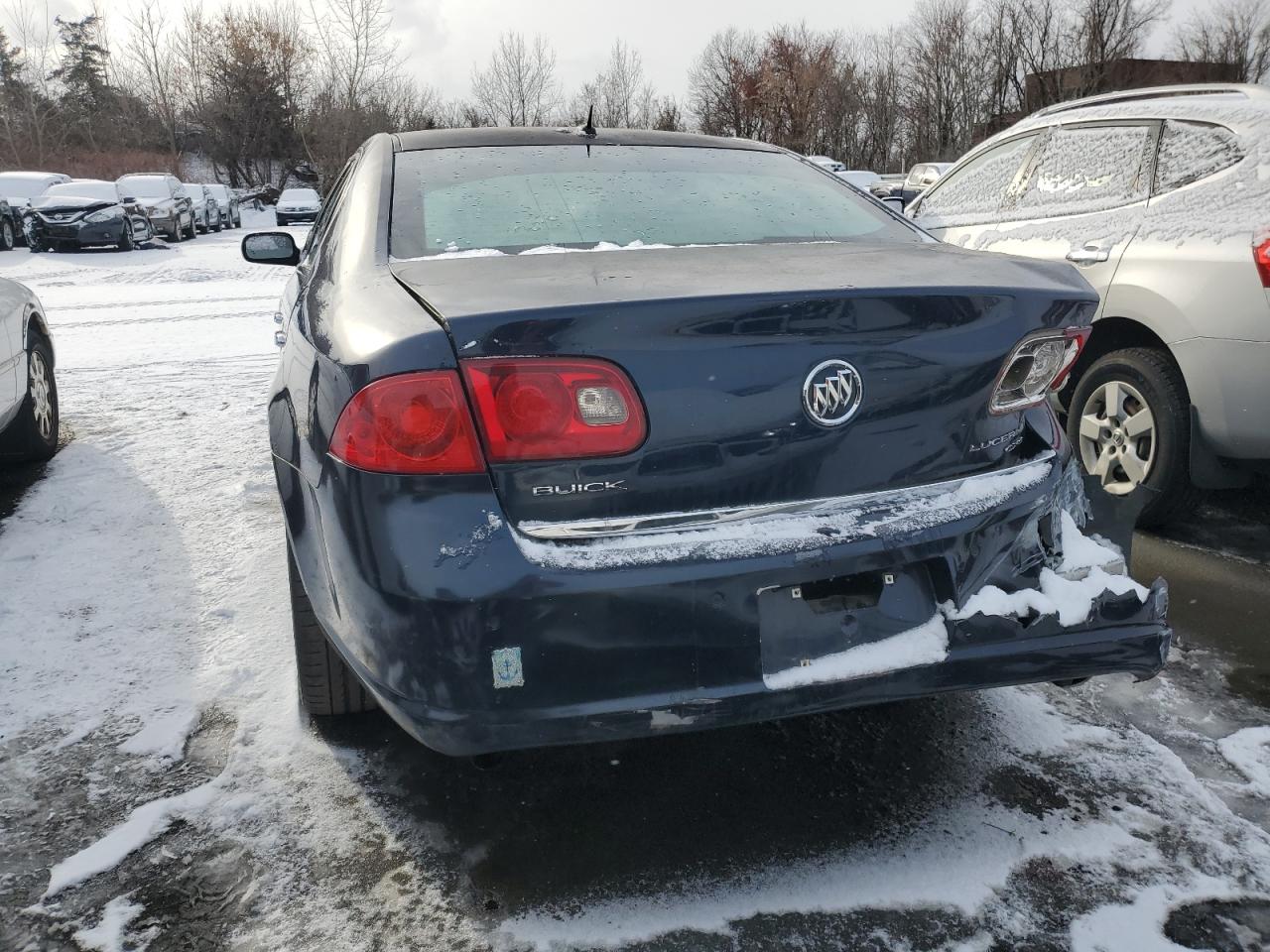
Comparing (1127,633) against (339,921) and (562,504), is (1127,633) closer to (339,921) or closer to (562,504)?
(562,504)

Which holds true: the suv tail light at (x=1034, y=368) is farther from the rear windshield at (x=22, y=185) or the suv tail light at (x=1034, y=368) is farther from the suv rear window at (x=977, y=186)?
the rear windshield at (x=22, y=185)

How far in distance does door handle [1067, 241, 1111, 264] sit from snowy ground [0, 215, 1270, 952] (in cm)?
150

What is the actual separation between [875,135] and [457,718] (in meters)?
51.1

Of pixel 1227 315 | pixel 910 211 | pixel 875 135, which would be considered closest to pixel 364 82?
Answer: pixel 875 135

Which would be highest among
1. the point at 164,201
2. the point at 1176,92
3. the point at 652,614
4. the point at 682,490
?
the point at 164,201

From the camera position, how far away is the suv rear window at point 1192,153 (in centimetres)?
390

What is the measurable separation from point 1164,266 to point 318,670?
3.39m

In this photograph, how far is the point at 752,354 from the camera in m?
1.83

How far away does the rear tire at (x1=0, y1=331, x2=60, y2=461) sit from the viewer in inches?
204

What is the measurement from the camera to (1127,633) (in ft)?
6.94

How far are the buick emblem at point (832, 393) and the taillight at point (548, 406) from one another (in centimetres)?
35

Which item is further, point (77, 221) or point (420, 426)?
point (77, 221)

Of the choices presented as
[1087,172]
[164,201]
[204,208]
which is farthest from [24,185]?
[1087,172]

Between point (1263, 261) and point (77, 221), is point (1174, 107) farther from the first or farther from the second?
point (77, 221)
